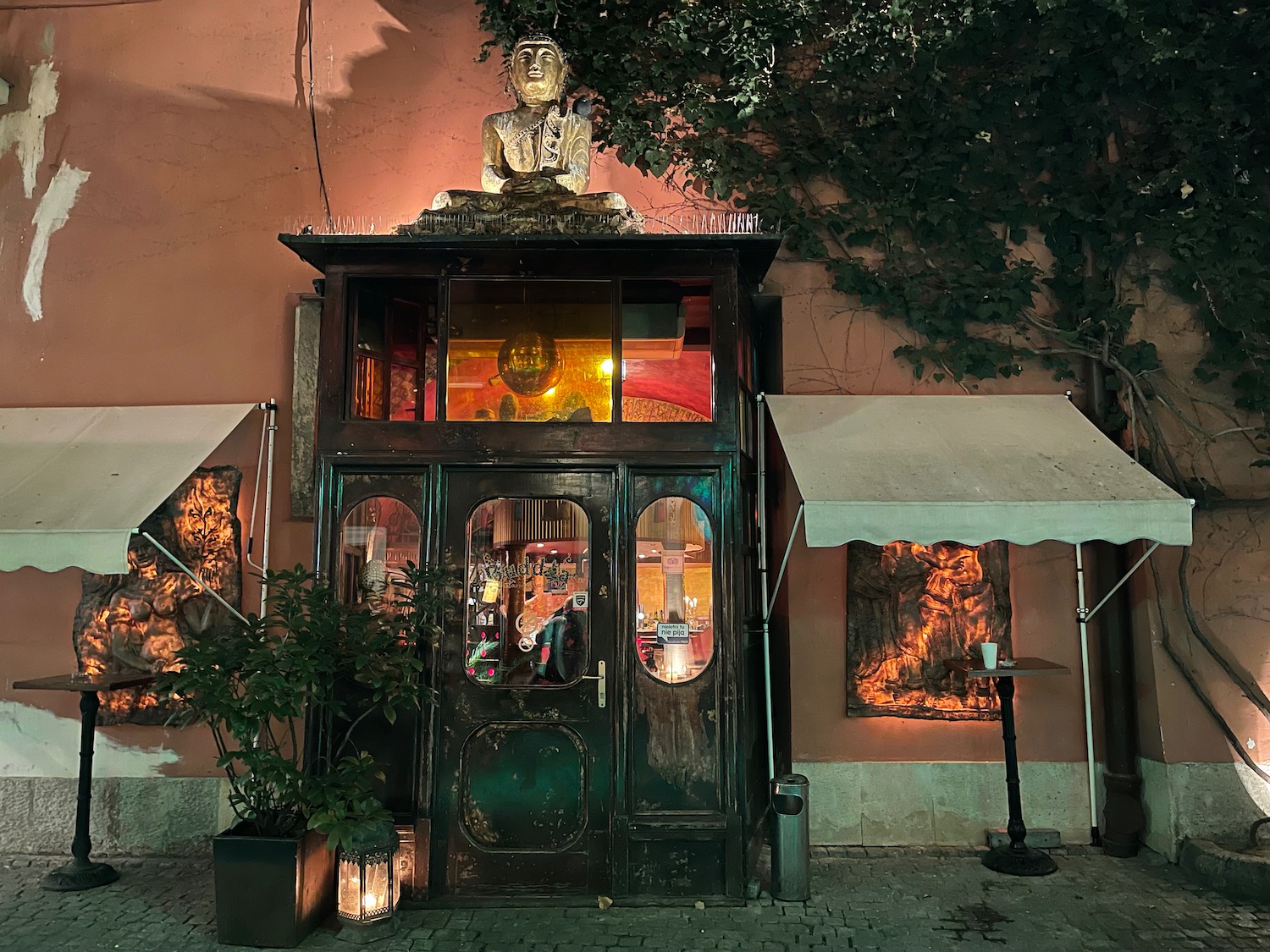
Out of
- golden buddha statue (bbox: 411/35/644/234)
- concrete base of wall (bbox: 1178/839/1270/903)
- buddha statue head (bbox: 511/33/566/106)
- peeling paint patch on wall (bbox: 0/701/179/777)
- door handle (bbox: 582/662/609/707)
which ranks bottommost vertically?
concrete base of wall (bbox: 1178/839/1270/903)

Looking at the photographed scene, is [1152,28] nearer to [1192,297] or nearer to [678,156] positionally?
[1192,297]

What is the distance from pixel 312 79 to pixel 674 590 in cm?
553

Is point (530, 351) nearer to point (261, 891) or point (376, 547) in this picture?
point (376, 547)

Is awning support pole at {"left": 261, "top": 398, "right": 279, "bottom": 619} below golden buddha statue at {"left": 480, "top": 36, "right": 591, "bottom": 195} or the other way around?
below

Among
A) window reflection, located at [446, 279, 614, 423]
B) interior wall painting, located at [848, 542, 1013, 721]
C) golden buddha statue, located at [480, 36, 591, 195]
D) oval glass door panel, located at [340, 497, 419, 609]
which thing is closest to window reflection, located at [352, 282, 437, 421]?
window reflection, located at [446, 279, 614, 423]

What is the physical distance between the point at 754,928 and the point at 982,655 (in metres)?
2.46

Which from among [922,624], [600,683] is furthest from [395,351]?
[922,624]

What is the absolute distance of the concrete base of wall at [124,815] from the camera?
6422 millimetres

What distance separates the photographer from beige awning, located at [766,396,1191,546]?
16.4 feet

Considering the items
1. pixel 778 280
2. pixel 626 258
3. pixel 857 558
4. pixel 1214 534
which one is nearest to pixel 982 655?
pixel 857 558

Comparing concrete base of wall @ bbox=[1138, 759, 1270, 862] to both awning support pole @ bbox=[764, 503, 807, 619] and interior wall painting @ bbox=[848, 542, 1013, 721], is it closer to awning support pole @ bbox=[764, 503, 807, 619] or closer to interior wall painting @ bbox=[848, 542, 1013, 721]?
interior wall painting @ bbox=[848, 542, 1013, 721]

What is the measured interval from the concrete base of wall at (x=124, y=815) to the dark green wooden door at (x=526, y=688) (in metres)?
2.34

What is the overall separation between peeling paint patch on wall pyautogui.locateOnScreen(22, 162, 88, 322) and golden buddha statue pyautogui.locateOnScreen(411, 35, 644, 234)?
11.6 ft

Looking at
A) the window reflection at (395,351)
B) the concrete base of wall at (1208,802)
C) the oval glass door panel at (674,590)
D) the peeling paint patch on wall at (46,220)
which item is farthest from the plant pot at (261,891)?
the concrete base of wall at (1208,802)
